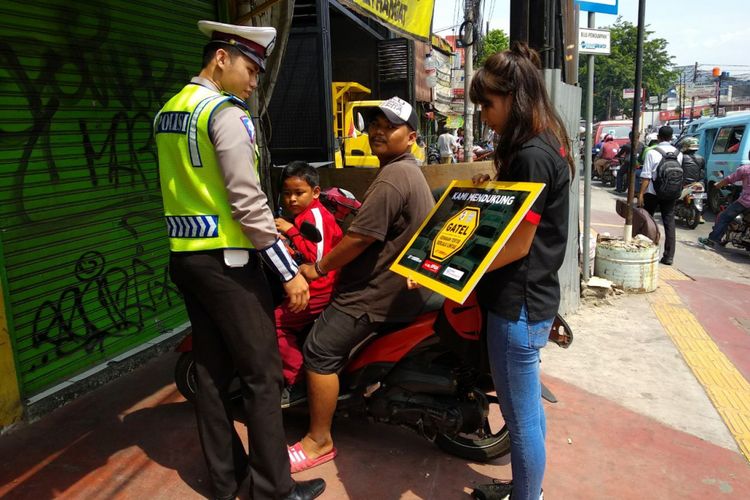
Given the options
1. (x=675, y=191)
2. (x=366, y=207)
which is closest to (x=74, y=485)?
(x=366, y=207)

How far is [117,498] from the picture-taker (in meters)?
2.60

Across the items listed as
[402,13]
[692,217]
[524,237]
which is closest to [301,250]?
[524,237]

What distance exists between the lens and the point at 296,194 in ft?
9.91

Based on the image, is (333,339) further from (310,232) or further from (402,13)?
(402,13)

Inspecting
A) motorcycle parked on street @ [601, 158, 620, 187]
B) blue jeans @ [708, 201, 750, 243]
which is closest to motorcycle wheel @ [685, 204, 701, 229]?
blue jeans @ [708, 201, 750, 243]

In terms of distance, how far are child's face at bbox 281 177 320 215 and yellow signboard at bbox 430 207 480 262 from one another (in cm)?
108

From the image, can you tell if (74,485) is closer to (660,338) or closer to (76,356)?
(76,356)

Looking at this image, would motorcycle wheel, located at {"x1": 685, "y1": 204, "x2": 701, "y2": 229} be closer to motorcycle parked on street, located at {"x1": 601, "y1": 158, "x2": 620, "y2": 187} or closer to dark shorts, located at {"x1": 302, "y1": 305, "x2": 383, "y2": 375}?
motorcycle parked on street, located at {"x1": 601, "y1": 158, "x2": 620, "y2": 187}

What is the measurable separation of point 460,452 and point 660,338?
2.87 meters

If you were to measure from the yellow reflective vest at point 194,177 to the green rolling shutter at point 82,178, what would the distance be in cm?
160

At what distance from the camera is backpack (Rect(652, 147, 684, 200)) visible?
7195 mm

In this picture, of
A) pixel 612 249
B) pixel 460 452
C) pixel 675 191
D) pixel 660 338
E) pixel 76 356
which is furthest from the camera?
pixel 675 191

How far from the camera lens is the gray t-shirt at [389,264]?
2.59 metres

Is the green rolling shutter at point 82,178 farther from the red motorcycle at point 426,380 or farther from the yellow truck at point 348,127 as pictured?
the yellow truck at point 348,127
